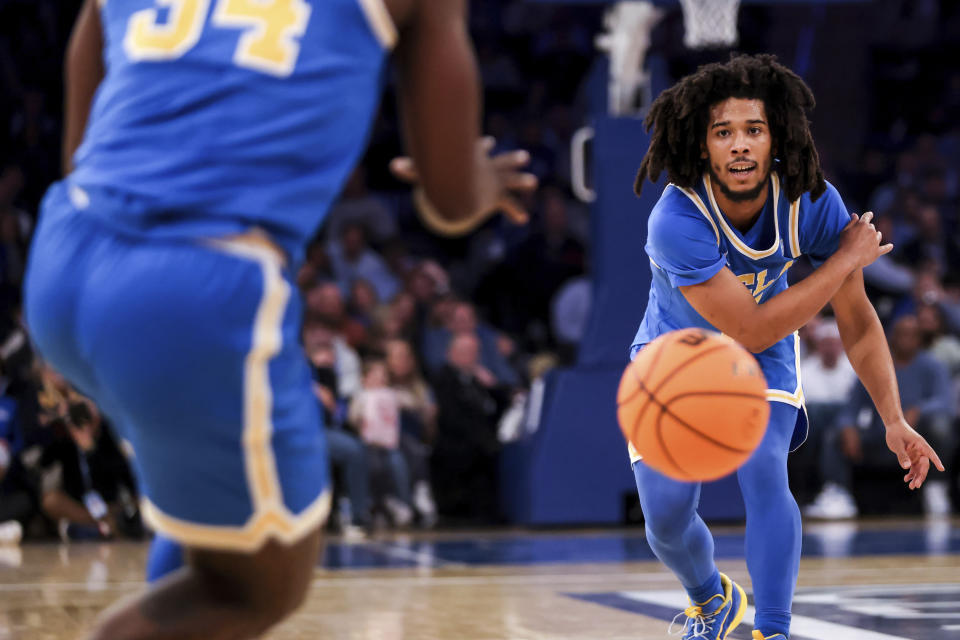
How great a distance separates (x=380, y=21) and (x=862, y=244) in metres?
2.42

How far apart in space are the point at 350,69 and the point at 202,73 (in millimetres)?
259

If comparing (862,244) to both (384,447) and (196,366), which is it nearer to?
(196,366)

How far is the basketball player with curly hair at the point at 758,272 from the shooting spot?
14.7 ft

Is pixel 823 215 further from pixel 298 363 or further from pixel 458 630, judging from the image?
pixel 298 363

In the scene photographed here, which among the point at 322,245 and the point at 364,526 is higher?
the point at 322,245

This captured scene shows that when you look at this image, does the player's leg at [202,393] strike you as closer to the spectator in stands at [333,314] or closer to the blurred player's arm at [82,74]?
the blurred player's arm at [82,74]

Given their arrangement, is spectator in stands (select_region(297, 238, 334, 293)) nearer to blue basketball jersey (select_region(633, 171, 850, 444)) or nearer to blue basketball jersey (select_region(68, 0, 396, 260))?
blue basketball jersey (select_region(633, 171, 850, 444))

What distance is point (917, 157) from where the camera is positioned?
15.6 metres

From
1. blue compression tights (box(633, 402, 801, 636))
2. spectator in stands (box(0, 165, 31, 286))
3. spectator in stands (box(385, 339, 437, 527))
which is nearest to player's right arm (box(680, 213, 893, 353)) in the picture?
blue compression tights (box(633, 402, 801, 636))

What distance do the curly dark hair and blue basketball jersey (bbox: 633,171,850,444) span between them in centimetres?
5

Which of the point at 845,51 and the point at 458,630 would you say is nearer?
the point at 458,630

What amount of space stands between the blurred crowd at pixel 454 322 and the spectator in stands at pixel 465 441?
0.01 m

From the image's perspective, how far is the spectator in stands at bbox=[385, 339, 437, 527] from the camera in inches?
457

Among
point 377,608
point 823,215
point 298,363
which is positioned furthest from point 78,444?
point 298,363
